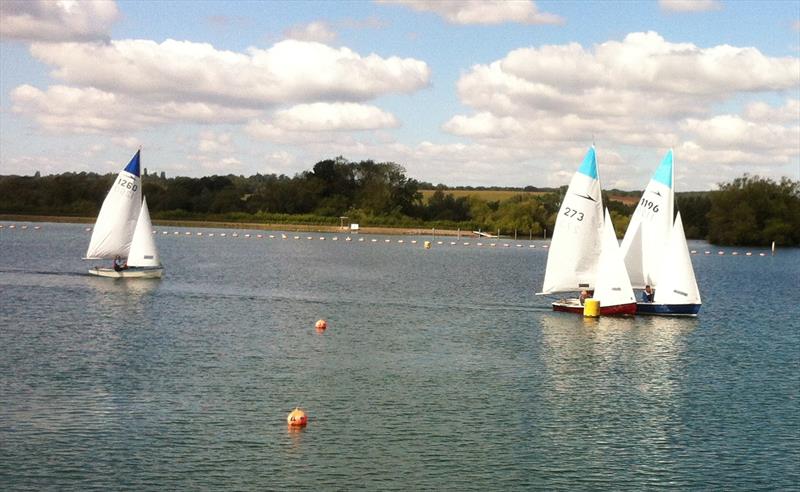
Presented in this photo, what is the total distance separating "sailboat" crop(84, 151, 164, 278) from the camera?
7494 centimetres

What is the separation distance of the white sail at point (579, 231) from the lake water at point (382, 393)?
9.16 ft

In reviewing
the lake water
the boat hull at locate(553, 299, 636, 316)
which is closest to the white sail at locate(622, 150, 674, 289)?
the boat hull at locate(553, 299, 636, 316)

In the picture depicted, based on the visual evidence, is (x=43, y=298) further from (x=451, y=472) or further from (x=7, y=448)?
(x=451, y=472)

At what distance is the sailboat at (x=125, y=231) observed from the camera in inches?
2950

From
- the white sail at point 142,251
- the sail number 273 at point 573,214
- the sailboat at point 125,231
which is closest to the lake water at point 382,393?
the sailboat at point 125,231

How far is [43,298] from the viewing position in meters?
64.2

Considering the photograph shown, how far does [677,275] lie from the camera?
60281 mm

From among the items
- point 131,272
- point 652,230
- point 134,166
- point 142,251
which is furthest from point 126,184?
point 652,230

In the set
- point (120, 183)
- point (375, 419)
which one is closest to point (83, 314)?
point (120, 183)

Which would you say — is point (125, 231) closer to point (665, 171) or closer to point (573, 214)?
point (573, 214)

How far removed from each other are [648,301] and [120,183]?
128 feet

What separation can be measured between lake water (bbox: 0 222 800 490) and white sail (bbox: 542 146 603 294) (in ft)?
9.16

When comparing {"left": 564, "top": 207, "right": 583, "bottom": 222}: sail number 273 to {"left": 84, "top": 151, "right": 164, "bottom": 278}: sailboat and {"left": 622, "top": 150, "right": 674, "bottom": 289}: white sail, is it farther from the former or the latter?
{"left": 84, "top": 151, "right": 164, "bottom": 278}: sailboat

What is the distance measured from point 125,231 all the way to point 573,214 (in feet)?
111
